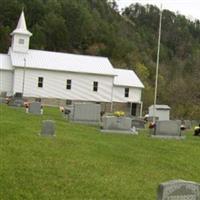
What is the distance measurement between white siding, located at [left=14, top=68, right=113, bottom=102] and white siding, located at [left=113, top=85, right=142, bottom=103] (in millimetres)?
766

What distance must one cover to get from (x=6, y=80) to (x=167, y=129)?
1339 inches

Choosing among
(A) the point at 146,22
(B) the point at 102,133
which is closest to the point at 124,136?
(B) the point at 102,133

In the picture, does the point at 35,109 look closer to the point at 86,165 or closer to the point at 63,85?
the point at 86,165

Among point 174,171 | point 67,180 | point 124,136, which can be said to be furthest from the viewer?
point 124,136

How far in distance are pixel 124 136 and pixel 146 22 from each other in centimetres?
11738

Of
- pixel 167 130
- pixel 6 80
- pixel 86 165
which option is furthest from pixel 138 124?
pixel 6 80

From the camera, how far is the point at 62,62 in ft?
181

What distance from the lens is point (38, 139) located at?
612 inches

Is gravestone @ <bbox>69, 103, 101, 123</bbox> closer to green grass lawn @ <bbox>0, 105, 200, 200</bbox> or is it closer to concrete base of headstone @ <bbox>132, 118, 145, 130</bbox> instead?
concrete base of headstone @ <bbox>132, 118, 145, 130</bbox>

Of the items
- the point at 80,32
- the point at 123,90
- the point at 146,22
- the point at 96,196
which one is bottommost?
the point at 96,196

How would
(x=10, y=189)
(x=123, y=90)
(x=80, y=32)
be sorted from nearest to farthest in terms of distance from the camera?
(x=10, y=189) → (x=123, y=90) → (x=80, y=32)

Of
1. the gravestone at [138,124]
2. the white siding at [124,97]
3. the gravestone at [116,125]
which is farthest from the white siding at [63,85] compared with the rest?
the gravestone at [116,125]

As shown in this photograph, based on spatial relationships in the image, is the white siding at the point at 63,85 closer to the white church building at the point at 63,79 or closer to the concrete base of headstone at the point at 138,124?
the white church building at the point at 63,79

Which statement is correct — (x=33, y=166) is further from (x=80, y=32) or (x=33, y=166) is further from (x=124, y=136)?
(x=80, y=32)
